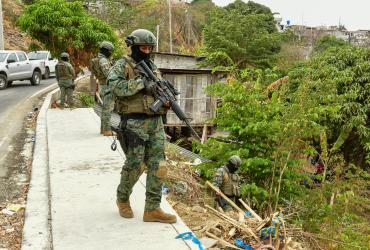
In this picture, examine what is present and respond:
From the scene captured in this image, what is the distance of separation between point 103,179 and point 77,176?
1.29 ft

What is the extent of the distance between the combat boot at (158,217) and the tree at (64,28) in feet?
34.4

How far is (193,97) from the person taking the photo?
62.9 ft

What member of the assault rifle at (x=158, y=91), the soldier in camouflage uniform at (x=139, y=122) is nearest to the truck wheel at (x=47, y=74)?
the soldier in camouflage uniform at (x=139, y=122)

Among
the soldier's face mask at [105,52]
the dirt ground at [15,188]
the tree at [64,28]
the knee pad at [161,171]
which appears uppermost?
the tree at [64,28]

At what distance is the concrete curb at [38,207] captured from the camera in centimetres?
413

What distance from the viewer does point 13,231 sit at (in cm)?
459

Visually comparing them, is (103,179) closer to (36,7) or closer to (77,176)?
(77,176)

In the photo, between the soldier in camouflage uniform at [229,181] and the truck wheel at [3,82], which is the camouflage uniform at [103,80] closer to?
the soldier in camouflage uniform at [229,181]

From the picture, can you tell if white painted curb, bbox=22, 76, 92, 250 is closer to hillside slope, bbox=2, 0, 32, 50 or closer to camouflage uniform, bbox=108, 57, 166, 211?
camouflage uniform, bbox=108, 57, 166, 211

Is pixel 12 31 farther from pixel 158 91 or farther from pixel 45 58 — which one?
pixel 158 91

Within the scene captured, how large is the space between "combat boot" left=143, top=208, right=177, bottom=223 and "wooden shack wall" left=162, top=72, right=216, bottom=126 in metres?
14.4

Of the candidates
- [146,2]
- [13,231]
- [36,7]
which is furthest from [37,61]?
[146,2]

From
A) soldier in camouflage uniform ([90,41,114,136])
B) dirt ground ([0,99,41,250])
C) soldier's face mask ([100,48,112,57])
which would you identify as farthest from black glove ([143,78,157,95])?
soldier's face mask ([100,48,112,57])

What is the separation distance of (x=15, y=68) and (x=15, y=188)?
1415 centimetres
